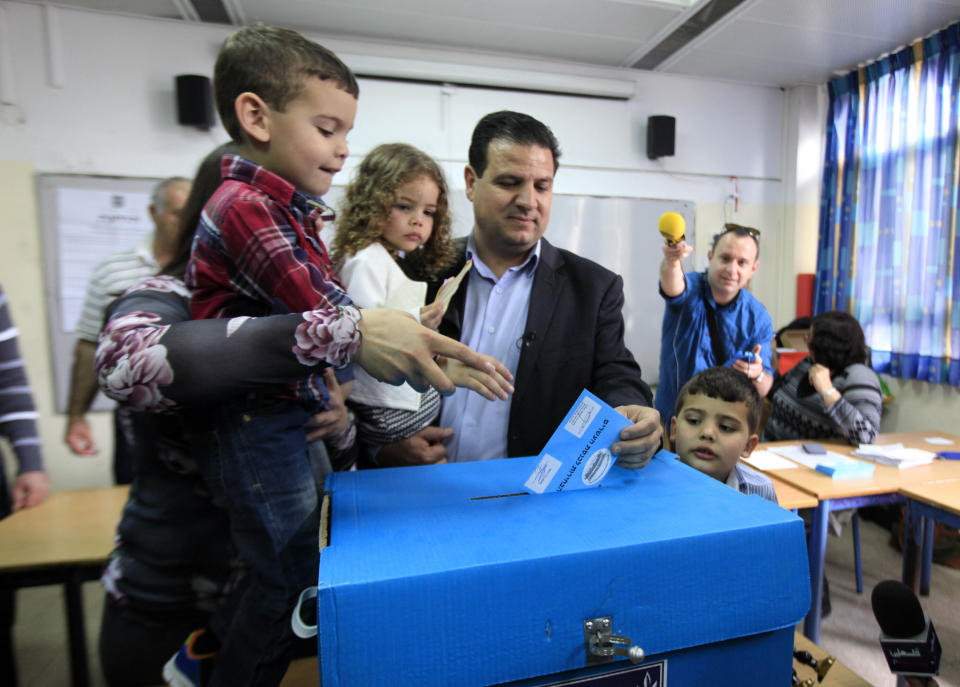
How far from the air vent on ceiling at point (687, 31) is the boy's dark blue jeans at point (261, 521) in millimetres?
3556

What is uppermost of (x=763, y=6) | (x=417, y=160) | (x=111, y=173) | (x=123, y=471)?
(x=763, y=6)

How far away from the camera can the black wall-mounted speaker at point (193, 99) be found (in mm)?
3373

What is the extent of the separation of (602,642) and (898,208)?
14.8ft

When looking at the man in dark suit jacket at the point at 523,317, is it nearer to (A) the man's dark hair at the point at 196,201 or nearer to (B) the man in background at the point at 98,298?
(A) the man's dark hair at the point at 196,201

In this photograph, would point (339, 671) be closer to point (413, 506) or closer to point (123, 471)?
point (413, 506)

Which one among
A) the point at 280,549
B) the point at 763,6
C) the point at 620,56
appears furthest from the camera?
the point at 620,56

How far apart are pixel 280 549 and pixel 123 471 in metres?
1.98

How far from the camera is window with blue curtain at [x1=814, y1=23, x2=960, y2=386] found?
3.48 m

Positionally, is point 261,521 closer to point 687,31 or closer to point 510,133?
point 510,133

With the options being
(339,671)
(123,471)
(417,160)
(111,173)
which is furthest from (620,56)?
(339,671)

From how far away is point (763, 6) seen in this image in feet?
10.4

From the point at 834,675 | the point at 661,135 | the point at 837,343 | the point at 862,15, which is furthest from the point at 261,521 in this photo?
the point at 862,15

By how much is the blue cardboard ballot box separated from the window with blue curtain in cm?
398

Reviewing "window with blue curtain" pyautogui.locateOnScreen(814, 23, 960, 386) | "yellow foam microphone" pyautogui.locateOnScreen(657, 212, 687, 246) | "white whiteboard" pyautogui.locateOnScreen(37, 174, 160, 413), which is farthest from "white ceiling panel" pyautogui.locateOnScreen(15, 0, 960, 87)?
"yellow foam microphone" pyautogui.locateOnScreen(657, 212, 687, 246)
